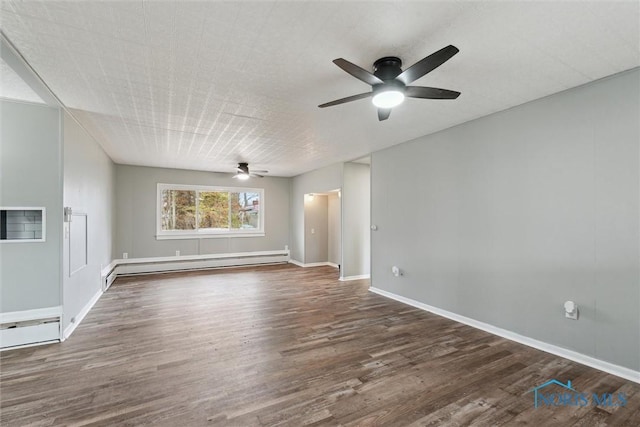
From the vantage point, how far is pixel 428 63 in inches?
75.2

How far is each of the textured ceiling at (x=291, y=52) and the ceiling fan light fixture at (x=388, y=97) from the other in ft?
0.92

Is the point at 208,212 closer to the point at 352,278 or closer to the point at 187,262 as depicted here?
the point at 187,262

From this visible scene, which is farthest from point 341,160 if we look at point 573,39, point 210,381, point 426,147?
point 210,381

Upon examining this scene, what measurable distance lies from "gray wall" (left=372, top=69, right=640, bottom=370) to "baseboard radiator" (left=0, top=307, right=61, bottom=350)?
4.75 meters

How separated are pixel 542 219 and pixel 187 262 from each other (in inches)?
294

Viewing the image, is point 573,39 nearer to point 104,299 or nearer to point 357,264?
point 357,264

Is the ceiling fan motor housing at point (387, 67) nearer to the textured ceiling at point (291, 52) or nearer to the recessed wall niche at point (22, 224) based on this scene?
the textured ceiling at point (291, 52)

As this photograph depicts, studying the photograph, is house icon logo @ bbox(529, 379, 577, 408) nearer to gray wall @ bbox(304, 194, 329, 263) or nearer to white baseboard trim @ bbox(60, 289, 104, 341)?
white baseboard trim @ bbox(60, 289, 104, 341)

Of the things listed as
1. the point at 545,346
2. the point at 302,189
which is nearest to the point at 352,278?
the point at 302,189

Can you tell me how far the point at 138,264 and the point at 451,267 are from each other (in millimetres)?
6994

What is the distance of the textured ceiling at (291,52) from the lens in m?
1.78

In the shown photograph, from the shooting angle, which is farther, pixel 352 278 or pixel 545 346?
pixel 352 278

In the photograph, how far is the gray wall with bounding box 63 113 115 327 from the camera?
3465mm

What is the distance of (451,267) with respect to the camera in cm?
403
